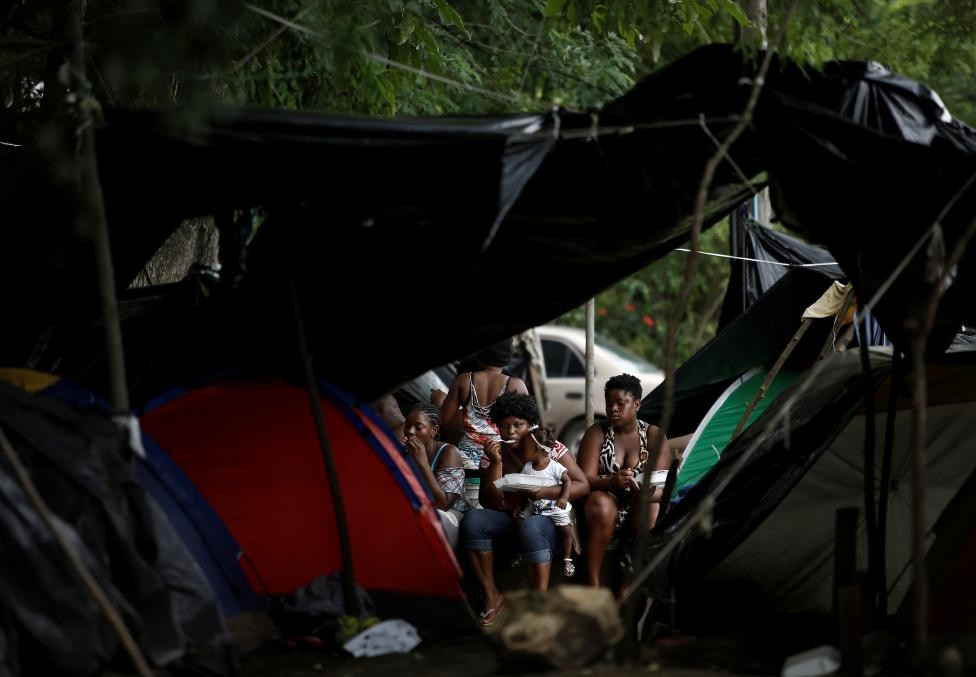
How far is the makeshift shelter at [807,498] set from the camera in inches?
248

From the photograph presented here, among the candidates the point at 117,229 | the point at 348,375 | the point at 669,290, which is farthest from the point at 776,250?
the point at 669,290

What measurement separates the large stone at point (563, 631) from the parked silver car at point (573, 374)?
9491 millimetres

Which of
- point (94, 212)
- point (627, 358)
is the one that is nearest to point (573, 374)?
point (627, 358)

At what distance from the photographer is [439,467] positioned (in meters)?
7.49

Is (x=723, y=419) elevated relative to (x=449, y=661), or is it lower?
elevated

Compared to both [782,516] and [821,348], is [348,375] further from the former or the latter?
[821,348]

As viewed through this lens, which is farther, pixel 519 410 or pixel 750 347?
pixel 750 347

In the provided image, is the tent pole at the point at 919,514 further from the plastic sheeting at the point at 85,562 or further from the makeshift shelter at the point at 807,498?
the plastic sheeting at the point at 85,562

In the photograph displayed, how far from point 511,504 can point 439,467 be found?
2.03 feet

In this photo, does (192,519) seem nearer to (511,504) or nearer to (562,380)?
(511,504)

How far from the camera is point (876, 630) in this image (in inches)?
208

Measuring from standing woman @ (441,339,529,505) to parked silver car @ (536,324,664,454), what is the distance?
239 inches

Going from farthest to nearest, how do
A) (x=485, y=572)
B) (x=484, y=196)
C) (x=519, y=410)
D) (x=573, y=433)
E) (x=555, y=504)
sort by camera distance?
1. (x=573, y=433)
2. (x=519, y=410)
3. (x=555, y=504)
4. (x=485, y=572)
5. (x=484, y=196)

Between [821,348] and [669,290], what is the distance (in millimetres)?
10272
